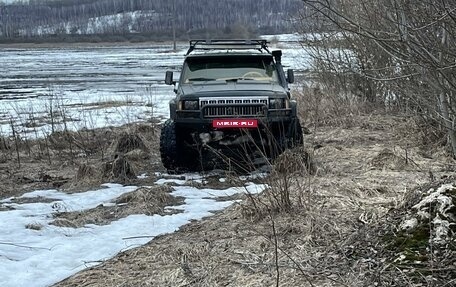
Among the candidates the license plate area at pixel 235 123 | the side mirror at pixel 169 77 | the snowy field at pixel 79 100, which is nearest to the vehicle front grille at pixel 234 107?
the license plate area at pixel 235 123

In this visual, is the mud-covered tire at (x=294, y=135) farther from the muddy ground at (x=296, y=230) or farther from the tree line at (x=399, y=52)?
the tree line at (x=399, y=52)

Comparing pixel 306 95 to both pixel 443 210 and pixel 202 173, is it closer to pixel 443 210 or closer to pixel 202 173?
pixel 202 173

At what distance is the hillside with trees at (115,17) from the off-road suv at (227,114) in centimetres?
8648

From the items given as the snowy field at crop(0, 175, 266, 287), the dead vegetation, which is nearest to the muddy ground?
the dead vegetation

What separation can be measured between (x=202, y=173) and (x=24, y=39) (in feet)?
392

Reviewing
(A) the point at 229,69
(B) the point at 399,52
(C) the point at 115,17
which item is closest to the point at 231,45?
(A) the point at 229,69

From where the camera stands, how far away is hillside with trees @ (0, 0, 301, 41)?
4643 inches

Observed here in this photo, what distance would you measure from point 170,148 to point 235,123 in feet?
3.52

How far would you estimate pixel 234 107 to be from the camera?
8234 mm

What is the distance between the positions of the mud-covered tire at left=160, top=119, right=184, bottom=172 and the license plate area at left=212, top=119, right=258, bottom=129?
2.29 ft

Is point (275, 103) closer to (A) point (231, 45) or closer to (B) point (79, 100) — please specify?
(A) point (231, 45)

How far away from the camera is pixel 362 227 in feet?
15.9

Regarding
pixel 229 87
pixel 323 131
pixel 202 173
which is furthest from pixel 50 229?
pixel 323 131

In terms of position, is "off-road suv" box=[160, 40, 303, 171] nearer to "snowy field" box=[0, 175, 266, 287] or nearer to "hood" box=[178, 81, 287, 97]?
"hood" box=[178, 81, 287, 97]
